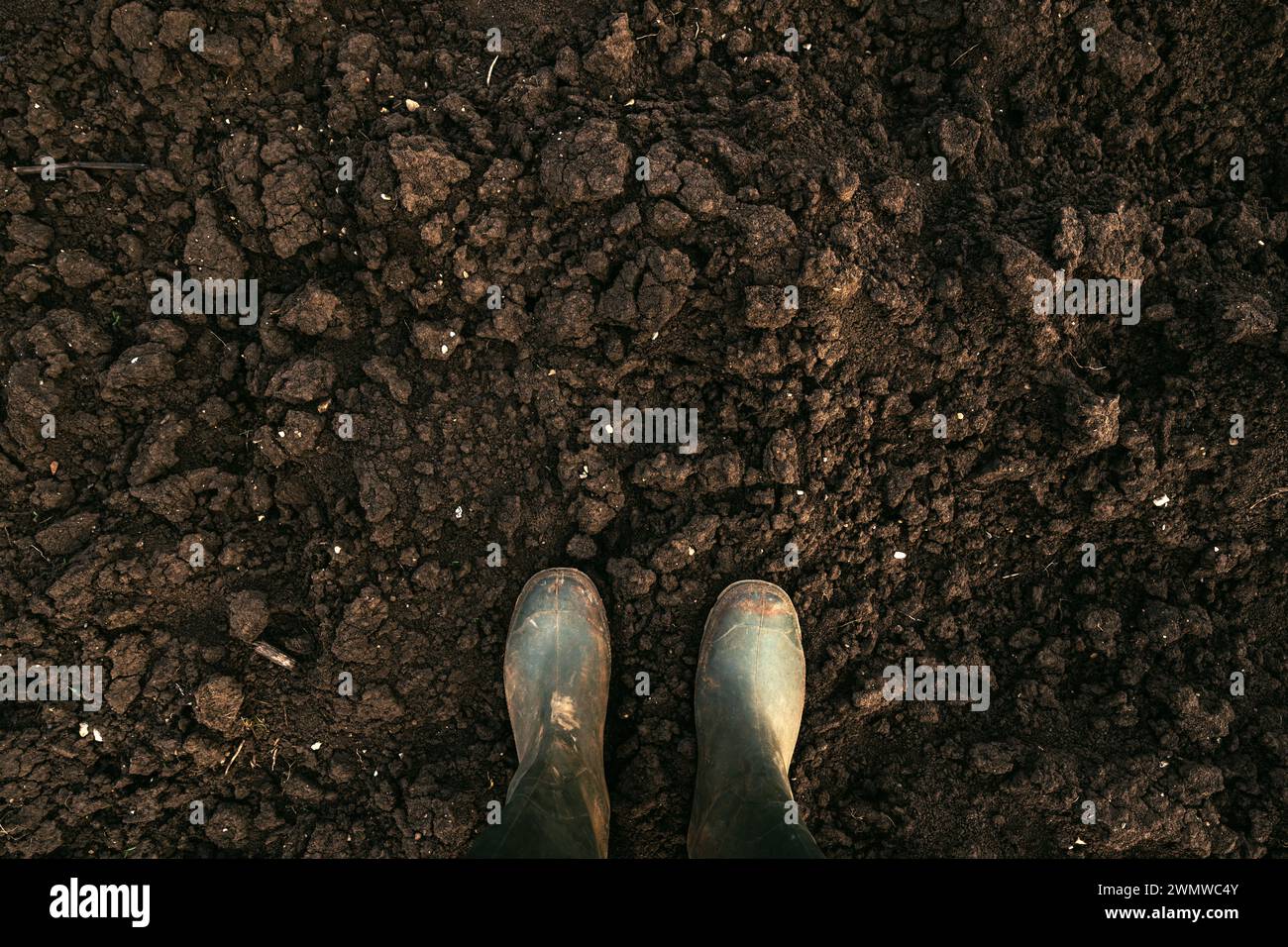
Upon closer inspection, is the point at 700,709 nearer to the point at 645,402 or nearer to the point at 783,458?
the point at 783,458

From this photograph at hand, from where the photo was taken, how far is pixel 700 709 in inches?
98.4

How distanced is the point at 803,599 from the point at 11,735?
2724mm

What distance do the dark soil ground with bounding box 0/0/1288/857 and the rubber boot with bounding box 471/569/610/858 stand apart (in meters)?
0.12

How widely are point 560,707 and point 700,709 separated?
0.50 meters

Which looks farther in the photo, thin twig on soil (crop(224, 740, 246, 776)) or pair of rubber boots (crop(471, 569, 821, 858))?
thin twig on soil (crop(224, 740, 246, 776))

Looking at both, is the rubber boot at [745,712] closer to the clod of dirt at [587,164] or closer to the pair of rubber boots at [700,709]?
the pair of rubber boots at [700,709]

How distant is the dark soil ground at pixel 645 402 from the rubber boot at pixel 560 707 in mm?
118

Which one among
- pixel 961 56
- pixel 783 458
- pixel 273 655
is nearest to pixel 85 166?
pixel 273 655

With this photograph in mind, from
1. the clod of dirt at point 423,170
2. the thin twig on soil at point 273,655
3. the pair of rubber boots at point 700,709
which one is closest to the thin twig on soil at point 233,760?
the thin twig on soil at point 273,655

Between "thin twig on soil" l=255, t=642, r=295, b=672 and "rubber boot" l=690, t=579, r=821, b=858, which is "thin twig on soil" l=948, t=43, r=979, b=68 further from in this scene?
"thin twig on soil" l=255, t=642, r=295, b=672

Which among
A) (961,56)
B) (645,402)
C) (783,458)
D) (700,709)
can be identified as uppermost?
(961,56)

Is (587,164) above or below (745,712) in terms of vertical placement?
above

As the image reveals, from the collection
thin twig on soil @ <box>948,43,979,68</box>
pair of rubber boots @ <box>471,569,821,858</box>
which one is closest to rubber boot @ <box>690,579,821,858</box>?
pair of rubber boots @ <box>471,569,821,858</box>

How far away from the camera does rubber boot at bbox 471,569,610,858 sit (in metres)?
2.05
